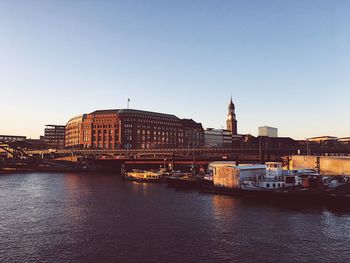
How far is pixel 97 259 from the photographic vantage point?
3812 cm

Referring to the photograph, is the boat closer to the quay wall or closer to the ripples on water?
the ripples on water

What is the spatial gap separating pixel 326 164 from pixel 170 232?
7707 cm

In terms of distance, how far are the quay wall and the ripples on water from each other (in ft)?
141

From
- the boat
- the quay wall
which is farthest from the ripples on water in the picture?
the boat

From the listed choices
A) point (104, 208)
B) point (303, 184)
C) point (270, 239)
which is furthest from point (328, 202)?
point (104, 208)

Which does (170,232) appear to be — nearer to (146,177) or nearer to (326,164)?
(326,164)

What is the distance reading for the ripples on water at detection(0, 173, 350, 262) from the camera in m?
39.4

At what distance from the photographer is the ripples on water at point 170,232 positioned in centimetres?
3938

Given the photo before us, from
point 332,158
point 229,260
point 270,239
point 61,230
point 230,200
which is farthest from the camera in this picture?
point 332,158

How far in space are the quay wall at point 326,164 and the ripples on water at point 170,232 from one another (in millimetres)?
42962

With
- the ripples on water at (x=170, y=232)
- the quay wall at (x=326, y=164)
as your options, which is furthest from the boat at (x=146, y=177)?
the quay wall at (x=326, y=164)

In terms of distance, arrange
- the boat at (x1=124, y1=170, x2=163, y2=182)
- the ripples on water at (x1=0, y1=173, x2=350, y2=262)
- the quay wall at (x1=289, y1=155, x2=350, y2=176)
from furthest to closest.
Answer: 1. the boat at (x1=124, y1=170, x2=163, y2=182)
2. the quay wall at (x1=289, y1=155, x2=350, y2=176)
3. the ripples on water at (x1=0, y1=173, x2=350, y2=262)

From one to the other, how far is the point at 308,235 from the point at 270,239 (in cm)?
637

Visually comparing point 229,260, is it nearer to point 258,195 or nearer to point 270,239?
point 270,239
